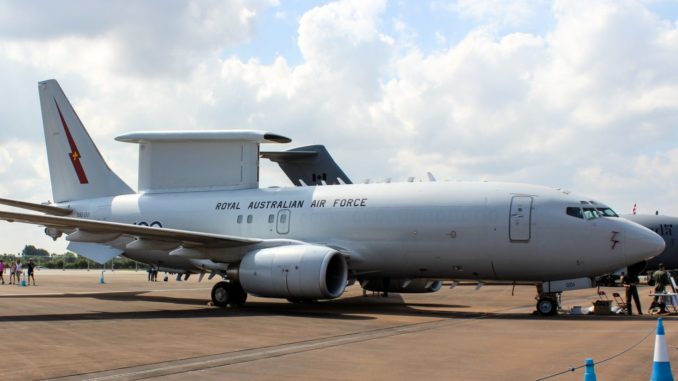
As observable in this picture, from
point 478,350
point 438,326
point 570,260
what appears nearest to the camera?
point 478,350

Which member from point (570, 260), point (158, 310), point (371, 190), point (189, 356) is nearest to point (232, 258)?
point (158, 310)

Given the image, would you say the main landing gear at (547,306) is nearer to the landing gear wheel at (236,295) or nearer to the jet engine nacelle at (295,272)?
the jet engine nacelle at (295,272)

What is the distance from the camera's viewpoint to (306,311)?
22016mm

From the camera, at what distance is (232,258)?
23.3 meters

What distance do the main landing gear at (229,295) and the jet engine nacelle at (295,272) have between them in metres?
1.27

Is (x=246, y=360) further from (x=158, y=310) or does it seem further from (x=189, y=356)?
(x=158, y=310)

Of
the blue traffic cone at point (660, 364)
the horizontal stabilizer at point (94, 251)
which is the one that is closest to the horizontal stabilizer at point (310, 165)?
the horizontal stabilizer at point (94, 251)

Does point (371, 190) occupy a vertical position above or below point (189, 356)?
above

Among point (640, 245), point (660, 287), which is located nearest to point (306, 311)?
point (640, 245)

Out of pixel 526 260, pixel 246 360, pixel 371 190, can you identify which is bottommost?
pixel 246 360

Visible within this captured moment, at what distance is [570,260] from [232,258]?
32.5 feet

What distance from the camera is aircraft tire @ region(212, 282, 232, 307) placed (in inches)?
927

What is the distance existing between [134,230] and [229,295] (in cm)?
377

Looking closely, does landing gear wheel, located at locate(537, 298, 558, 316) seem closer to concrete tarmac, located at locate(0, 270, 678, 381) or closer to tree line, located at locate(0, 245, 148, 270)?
concrete tarmac, located at locate(0, 270, 678, 381)
